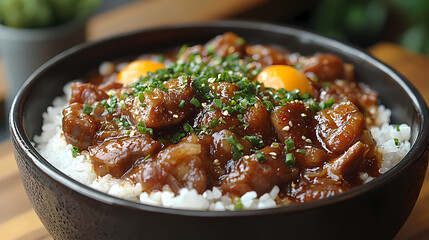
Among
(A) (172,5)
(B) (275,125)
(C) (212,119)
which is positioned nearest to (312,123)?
(B) (275,125)

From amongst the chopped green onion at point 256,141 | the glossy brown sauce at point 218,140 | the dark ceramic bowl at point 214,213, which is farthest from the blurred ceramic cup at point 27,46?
the chopped green onion at point 256,141

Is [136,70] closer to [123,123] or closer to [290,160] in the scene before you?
[123,123]

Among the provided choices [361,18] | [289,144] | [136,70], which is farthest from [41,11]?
[361,18]

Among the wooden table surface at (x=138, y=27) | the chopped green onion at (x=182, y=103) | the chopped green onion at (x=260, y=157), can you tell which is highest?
the chopped green onion at (x=182, y=103)

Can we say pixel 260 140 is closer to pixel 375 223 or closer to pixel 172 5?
pixel 375 223

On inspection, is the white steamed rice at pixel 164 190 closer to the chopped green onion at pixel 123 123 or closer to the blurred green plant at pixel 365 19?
the chopped green onion at pixel 123 123

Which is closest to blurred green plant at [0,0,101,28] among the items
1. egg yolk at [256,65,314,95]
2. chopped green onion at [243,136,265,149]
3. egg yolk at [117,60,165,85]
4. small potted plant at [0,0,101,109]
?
small potted plant at [0,0,101,109]
